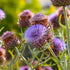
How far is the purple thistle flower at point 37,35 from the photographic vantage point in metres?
1.29

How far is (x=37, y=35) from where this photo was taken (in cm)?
130

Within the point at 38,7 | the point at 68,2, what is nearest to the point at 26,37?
the point at 68,2

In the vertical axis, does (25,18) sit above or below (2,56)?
above

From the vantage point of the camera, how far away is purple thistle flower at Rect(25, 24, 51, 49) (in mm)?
1294

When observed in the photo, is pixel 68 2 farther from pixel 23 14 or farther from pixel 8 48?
pixel 8 48

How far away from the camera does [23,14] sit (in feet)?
5.39

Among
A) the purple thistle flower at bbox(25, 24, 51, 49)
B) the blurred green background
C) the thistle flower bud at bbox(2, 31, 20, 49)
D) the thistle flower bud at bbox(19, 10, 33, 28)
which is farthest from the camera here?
the blurred green background

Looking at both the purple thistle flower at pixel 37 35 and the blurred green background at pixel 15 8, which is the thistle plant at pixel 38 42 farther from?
the blurred green background at pixel 15 8

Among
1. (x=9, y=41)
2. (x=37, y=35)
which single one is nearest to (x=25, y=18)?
(x=9, y=41)

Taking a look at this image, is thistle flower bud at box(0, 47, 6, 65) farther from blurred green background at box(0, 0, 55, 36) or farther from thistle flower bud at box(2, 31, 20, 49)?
blurred green background at box(0, 0, 55, 36)

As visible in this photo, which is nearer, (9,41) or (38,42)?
(38,42)

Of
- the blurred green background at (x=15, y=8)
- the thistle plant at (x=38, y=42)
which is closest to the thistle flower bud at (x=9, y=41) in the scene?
the thistle plant at (x=38, y=42)

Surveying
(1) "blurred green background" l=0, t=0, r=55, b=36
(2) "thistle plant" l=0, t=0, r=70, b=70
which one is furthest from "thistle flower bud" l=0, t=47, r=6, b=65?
(1) "blurred green background" l=0, t=0, r=55, b=36

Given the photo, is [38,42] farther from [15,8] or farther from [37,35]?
[15,8]
